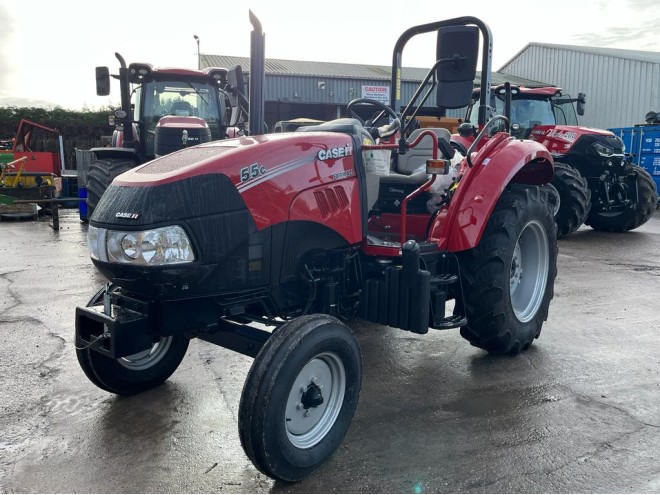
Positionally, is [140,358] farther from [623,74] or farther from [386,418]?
[623,74]

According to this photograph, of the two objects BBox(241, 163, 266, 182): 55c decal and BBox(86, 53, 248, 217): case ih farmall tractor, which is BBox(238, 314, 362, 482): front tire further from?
BBox(86, 53, 248, 217): case ih farmall tractor

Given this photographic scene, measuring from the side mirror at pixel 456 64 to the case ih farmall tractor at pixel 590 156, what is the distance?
612 centimetres

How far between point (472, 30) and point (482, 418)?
1.96 meters

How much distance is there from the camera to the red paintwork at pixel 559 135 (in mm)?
9461

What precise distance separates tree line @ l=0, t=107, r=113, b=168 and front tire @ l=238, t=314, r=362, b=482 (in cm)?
2128

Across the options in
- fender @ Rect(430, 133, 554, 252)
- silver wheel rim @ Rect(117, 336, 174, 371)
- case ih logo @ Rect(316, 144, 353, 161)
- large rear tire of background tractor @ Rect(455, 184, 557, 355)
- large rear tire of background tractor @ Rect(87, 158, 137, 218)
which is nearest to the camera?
case ih logo @ Rect(316, 144, 353, 161)

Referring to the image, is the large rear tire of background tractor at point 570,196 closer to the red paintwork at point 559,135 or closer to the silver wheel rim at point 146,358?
the red paintwork at point 559,135

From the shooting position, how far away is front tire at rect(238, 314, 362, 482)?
7.93 feet

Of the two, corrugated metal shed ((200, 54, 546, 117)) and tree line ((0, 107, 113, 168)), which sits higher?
corrugated metal shed ((200, 54, 546, 117))

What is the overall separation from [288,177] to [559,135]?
25.6ft


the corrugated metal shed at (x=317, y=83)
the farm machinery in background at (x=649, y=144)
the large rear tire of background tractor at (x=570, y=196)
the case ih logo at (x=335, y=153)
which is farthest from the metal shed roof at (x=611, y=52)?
the case ih logo at (x=335, y=153)

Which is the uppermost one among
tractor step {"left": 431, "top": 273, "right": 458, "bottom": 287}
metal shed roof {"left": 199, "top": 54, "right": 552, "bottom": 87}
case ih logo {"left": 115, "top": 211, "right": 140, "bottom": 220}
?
metal shed roof {"left": 199, "top": 54, "right": 552, "bottom": 87}

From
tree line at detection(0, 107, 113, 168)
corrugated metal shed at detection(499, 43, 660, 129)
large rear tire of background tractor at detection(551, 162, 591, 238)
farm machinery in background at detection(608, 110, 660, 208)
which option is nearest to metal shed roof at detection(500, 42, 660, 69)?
corrugated metal shed at detection(499, 43, 660, 129)

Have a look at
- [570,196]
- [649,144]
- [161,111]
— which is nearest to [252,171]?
[161,111]
